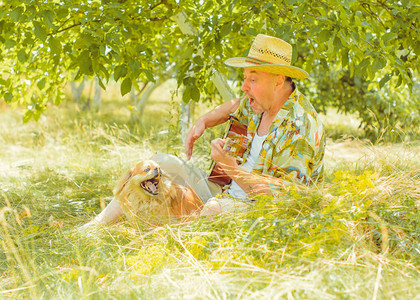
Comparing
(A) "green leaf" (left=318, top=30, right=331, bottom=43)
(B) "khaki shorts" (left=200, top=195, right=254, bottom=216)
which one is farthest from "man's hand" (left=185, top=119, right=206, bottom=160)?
(A) "green leaf" (left=318, top=30, right=331, bottom=43)

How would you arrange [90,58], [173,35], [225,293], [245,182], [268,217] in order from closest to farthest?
[225,293], [268,217], [245,182], [90,58], [173,35]

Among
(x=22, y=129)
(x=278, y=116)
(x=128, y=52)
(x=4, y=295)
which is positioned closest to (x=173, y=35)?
(x=128, y=52)

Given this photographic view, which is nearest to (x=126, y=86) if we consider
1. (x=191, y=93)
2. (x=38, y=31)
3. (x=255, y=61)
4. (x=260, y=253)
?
(x=191, y=93)

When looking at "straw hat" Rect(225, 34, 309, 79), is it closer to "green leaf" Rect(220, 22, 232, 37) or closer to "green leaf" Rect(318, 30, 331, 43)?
"green leaf" Rect(318, 30, 331, 43)

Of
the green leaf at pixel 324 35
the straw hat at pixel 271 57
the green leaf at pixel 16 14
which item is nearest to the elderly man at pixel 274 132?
the straw hat at pixel 271 57

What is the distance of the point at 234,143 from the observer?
3605 millimetres

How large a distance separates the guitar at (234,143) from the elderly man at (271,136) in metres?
0.06

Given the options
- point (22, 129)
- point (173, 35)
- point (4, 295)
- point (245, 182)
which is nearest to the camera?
point (4, 295)

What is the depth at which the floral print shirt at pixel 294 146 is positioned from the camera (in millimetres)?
3018

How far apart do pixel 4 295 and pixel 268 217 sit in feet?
4.91

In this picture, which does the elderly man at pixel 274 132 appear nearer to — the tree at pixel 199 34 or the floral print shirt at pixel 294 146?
the floral print shirt at pixel 294 146

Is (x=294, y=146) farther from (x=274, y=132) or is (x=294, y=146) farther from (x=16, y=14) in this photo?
(x=16, y=14)

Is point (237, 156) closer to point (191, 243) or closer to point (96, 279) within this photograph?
point (191, 243)

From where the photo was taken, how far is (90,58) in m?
3.26
